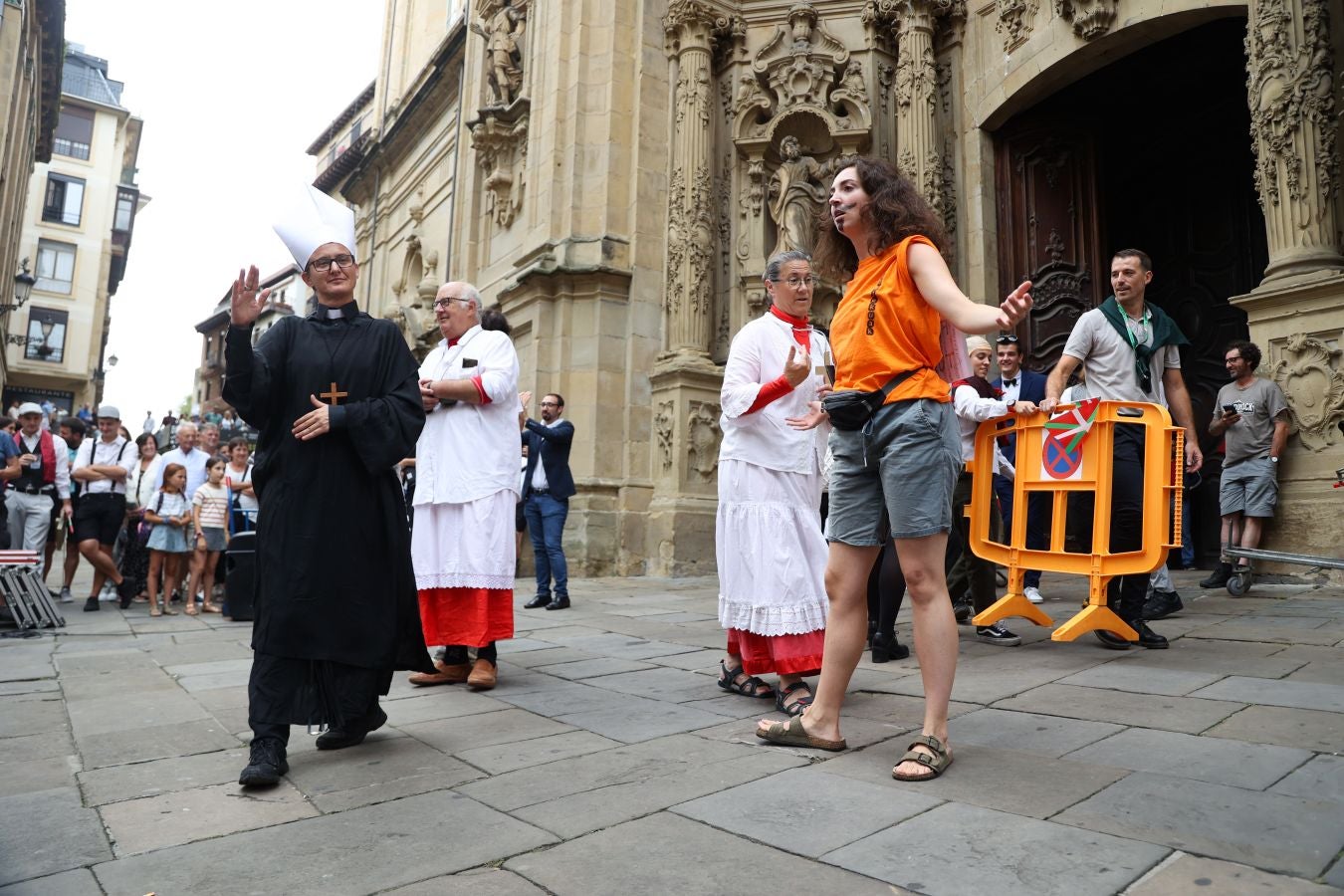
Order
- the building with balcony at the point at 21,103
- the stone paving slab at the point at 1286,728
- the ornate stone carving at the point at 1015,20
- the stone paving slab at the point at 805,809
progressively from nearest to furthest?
the stone paving slab at the point at 805,809, the stone paving slab at the point at 1286,728, the ornate stone carving at the point at 1015,20, the building with balcony at the point at 21,103

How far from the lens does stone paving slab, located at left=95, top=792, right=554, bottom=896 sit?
2029 mm

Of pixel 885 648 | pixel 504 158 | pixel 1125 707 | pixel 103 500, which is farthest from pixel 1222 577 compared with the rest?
pixel 504 158

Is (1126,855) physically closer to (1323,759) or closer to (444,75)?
(1323,759)

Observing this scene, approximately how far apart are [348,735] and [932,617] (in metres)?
2.06

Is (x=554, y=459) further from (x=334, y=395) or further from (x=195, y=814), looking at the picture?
(x=195, y=814)

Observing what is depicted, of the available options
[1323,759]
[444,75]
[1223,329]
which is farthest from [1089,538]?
[444,75]

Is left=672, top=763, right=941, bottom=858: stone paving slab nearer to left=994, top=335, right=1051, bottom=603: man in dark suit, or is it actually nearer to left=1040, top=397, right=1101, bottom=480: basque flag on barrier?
left=1040, top=397, right=1101, bottom=480: basque flag on barrier

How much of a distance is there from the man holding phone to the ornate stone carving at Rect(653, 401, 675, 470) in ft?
18.9

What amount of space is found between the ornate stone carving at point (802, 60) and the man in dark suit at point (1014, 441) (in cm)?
591

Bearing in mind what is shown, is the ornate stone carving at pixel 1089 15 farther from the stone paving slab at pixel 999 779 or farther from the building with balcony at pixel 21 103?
the building with balcony at pixel 21 103

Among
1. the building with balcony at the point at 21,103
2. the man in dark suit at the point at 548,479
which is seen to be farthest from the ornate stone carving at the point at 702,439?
the building with balcony at the point at 21,103

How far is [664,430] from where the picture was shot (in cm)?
1107

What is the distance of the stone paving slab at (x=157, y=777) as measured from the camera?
2.78 m

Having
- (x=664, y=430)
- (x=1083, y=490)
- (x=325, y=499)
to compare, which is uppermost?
(x=664, y=430)
